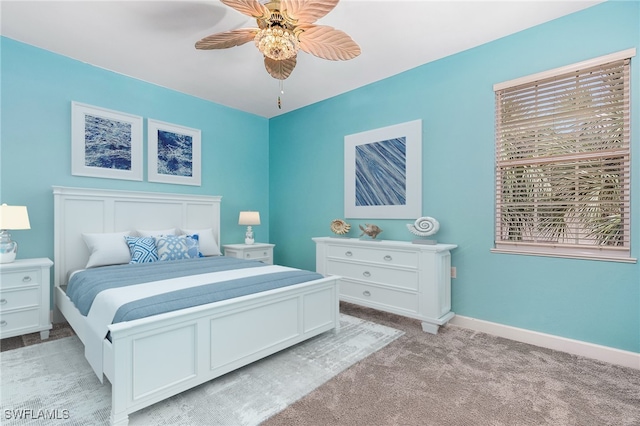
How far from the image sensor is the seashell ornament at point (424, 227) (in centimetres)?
304

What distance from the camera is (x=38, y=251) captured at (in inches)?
118

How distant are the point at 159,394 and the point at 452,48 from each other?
3641 mm

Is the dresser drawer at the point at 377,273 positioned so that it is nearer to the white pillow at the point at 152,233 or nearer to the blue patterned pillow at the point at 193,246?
the blue patterned pillow at the point at 193,246

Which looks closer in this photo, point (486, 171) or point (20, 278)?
point (20, 278)

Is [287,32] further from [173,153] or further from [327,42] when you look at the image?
[173,153]

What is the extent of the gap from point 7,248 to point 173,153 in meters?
1.90

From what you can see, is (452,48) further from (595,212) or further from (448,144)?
(595,212)

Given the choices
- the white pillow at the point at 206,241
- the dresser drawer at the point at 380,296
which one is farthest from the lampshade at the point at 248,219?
the dresser drawer at the point at 380,296

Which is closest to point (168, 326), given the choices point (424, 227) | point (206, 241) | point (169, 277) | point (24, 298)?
point (169, 277)

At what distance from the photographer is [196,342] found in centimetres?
181

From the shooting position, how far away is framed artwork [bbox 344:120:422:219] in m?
3.37

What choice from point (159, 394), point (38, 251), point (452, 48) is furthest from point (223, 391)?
point (452, 48)

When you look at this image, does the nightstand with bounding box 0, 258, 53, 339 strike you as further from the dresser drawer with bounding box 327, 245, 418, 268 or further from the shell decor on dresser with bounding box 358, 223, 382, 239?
the shell decor on dresser with bounding box 358, 223, 382, 239

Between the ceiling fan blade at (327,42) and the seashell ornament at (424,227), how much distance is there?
172 centimetres
